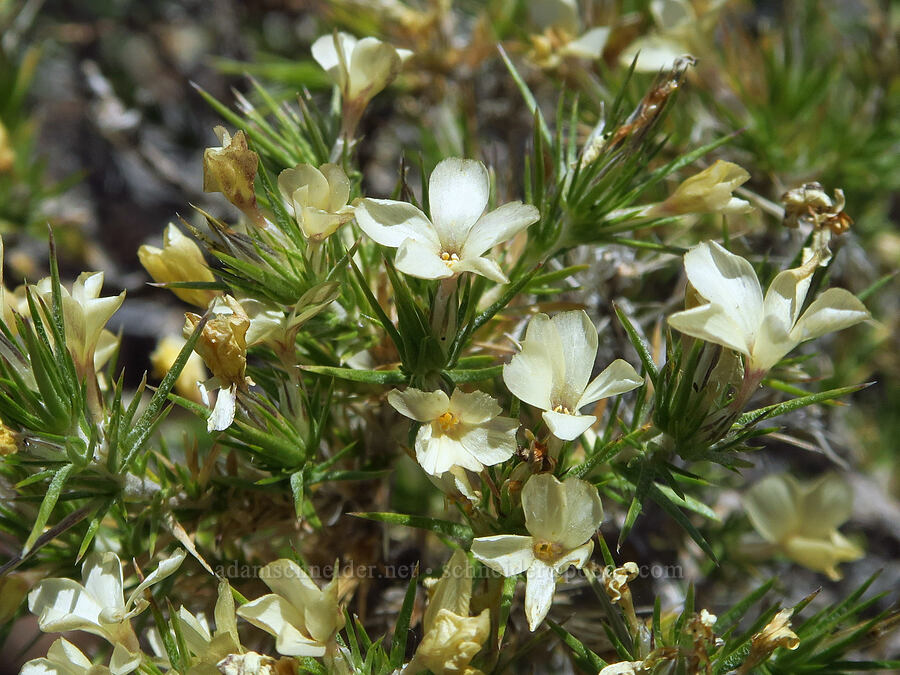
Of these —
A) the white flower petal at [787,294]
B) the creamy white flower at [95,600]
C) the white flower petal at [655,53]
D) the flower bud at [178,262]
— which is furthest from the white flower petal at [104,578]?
the white flower petal at [655,53]

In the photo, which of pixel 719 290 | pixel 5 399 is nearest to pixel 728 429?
pixel 719 290

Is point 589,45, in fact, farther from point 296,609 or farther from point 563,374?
point 296,609

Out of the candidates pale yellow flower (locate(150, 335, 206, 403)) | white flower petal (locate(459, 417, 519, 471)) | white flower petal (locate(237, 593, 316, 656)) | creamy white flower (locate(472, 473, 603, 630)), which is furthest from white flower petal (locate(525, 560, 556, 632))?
pale yellow flower (locate(150, 335, 206, 403))

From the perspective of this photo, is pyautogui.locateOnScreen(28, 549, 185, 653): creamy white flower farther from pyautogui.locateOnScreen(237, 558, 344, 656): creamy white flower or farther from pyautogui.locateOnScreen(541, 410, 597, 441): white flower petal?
pyautogui.locateOnScreen(541, 410, 597, 441): white flower petal

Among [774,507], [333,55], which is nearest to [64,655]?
[333,55]

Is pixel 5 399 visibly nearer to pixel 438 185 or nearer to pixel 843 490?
pixel 438 185

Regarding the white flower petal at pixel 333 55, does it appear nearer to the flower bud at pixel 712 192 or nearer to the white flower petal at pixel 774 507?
the flower bud at pixel 712 192
